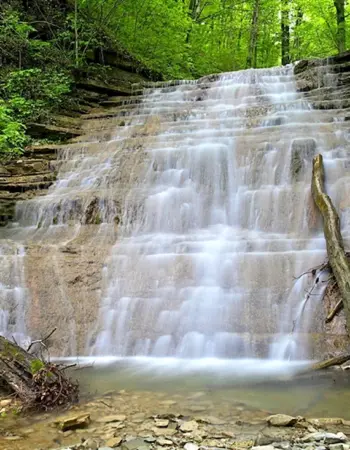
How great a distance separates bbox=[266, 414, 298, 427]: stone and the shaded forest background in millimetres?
7815

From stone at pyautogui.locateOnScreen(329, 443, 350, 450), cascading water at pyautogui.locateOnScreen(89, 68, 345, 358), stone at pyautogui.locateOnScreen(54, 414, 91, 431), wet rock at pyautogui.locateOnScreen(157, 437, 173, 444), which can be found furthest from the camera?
cascading water at pyautogui.locateOnScreen(89, 68, 345, 358)

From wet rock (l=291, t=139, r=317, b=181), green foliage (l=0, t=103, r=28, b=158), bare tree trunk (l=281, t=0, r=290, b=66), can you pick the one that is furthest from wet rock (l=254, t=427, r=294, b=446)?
bare tree trunk (l=281, t=0, r=290, b=66)

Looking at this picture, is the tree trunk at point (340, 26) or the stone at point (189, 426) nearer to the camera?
the stone at point (189, 426)

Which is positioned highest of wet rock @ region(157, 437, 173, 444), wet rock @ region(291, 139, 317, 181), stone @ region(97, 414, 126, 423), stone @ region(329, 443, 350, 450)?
wet rock @ region(291, 139, 317, 181)

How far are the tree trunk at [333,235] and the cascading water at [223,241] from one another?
252mm

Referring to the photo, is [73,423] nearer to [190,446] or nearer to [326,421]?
[190,446]

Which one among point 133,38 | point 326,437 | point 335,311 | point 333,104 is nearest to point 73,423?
point 326,437

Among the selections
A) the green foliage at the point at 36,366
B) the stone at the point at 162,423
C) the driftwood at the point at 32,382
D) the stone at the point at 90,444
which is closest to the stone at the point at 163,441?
the stone at the point at 162,423

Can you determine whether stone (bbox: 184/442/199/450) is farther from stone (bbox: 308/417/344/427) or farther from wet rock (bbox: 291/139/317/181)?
wet rock (bbox: 291/139/317/181)

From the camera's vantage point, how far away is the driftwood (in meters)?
3.80

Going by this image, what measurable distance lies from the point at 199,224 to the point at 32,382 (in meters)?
4.41

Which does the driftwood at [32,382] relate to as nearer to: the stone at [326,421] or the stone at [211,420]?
the stone at [211,420]

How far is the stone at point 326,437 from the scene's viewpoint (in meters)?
2.87

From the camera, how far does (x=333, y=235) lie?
19.2ft
